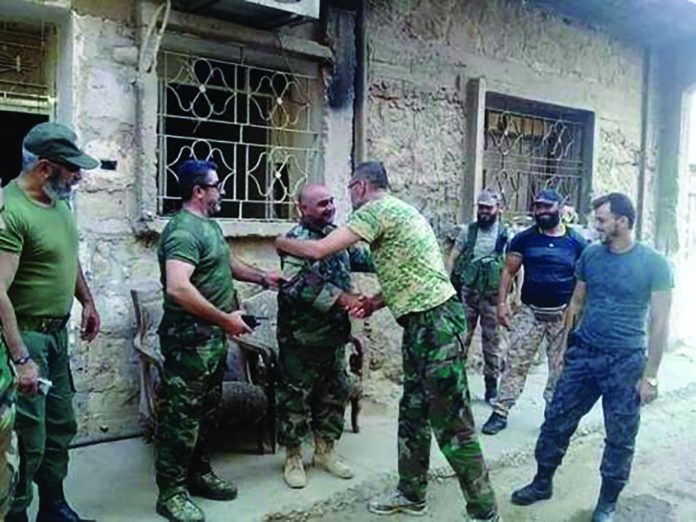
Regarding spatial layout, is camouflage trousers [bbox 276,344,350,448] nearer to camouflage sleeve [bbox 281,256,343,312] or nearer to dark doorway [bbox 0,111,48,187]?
camouflage sleeve [bbox 281,256,343,312]

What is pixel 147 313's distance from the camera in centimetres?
437

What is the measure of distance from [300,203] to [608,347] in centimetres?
184

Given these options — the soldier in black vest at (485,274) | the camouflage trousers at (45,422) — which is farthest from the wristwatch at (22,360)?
the soldier in black vest at (485,274)

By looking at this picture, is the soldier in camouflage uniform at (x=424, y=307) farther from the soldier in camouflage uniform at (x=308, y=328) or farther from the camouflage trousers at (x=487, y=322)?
the camouflage trousers at (x=487, y=322)

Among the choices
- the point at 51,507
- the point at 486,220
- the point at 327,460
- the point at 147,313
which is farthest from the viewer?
the point at 486,220

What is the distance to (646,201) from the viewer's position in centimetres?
843

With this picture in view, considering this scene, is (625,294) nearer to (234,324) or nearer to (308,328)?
(308,328)

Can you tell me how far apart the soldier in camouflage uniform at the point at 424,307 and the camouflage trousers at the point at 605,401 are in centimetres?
63

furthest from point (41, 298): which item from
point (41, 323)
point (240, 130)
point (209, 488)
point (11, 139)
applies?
point (11, 139)

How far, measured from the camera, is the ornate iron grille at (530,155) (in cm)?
690

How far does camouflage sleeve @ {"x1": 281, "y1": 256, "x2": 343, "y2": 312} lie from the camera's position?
376 centimetres

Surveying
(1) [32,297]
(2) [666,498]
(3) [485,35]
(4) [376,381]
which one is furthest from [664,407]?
(1) [32,297]

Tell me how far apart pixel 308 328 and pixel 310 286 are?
0.24m

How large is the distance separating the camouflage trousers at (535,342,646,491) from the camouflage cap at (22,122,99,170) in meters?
2.68
